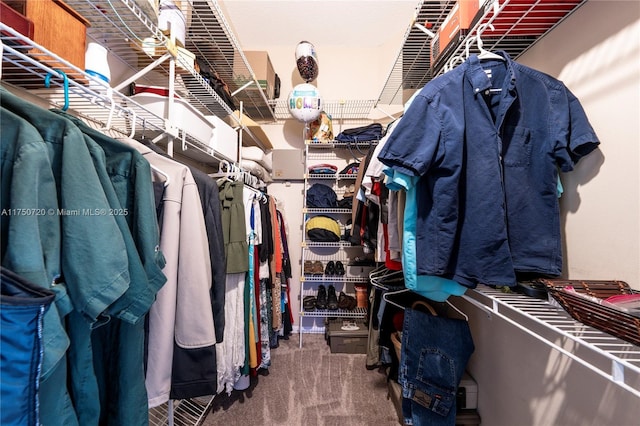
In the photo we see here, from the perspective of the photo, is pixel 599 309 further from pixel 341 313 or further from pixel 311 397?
pixel 341 313

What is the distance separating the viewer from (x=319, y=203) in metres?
2.37

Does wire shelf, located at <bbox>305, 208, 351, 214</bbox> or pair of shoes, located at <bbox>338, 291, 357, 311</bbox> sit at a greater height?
wire shelf, located at <bbox>305, 208, 351, 214</bbox>

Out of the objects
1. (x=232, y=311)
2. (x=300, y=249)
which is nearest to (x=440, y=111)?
(x=232, y=311)

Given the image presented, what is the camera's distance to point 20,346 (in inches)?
14.0

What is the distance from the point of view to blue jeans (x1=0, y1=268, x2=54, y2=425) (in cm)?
34

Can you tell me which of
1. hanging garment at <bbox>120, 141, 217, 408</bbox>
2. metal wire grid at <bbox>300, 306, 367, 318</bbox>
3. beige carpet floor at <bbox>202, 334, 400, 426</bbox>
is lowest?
beige carpet floor at <bbox>202, 334, 400, 426</bbox>

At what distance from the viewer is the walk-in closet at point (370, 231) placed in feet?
1.56

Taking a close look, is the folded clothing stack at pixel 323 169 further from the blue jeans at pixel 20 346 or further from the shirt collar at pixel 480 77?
the blue jeans at pixel 20 346

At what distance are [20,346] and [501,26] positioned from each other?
5.13 ft

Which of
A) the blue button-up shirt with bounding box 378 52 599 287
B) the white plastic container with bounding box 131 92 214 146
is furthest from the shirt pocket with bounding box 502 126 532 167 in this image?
the white plastic container with bounding box 131 92 214 146

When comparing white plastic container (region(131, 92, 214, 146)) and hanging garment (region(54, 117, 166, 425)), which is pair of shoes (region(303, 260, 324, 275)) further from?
hanging garment (region(54, 117, 166, 425))

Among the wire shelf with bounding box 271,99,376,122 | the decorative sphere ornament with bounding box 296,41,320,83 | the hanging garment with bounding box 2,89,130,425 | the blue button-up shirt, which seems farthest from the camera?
the wire shelf with bounding box 271,99,376,122

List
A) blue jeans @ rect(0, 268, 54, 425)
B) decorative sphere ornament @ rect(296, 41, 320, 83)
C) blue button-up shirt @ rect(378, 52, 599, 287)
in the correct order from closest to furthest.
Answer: blue jeans @ rect(0, 268, 54, 425), blue button-up shirt @ rect(378, 52, 599, 287), decorative sphere ornament @ rect(296, 41, 320, 83)

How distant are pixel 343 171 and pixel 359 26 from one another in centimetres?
140
